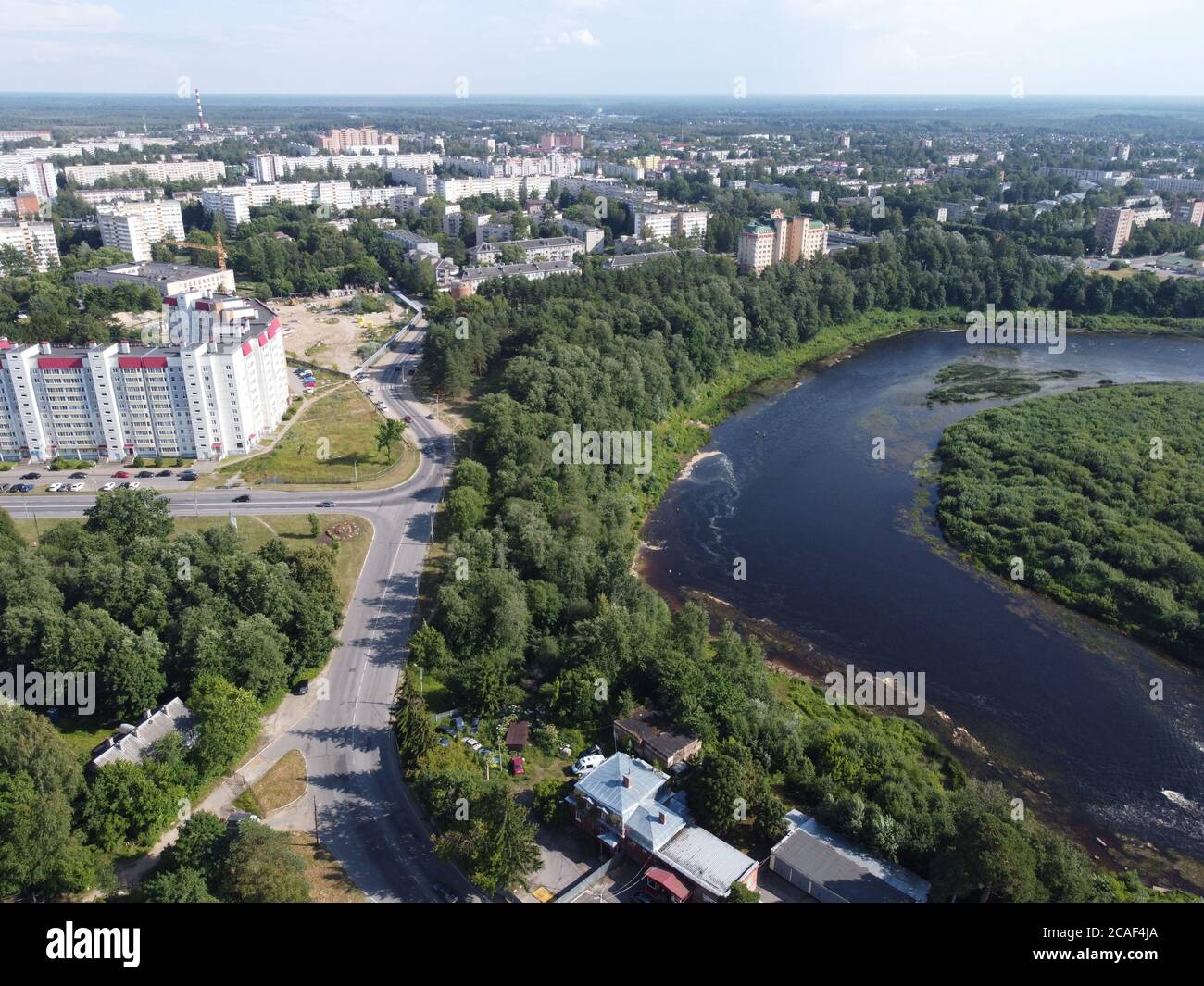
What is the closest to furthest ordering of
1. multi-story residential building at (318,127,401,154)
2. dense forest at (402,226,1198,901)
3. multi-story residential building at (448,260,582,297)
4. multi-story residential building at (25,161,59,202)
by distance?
dense forest at (402,226,1198,901)
multi-story residential building at (448,260,582,297)
multi-story residential building at (25,161,59,202)
multi-story residential building at (318,127,401,154)

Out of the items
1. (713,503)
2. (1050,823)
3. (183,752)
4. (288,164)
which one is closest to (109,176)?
(288,164)

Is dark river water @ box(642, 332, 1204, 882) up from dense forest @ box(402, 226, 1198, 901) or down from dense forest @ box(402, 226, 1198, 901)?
down

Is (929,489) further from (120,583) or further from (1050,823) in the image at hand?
(120,583)

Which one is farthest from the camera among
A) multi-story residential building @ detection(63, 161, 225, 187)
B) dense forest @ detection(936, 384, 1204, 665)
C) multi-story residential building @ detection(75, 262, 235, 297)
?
multi-story residential building @ detection(63, 161, 225, 187)

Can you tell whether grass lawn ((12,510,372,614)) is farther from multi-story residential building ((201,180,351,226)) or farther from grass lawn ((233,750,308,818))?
multi-story residential building ((201,180,351,226))

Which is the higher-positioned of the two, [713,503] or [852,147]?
[852,147]

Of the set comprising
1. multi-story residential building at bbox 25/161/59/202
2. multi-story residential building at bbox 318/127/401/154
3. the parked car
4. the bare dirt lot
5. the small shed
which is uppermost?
multi-story residential building at bbox 318/127/401/154

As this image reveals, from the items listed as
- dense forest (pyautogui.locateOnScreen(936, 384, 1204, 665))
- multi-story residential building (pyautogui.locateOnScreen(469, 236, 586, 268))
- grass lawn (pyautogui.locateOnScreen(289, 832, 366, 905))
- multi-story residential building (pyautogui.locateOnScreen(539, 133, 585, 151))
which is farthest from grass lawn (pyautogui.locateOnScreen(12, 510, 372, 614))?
multi-story residential building (pyautogui.locateOnScreen(539, 133, 585, 151))

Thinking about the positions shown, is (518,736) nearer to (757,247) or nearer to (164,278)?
(164,278)
